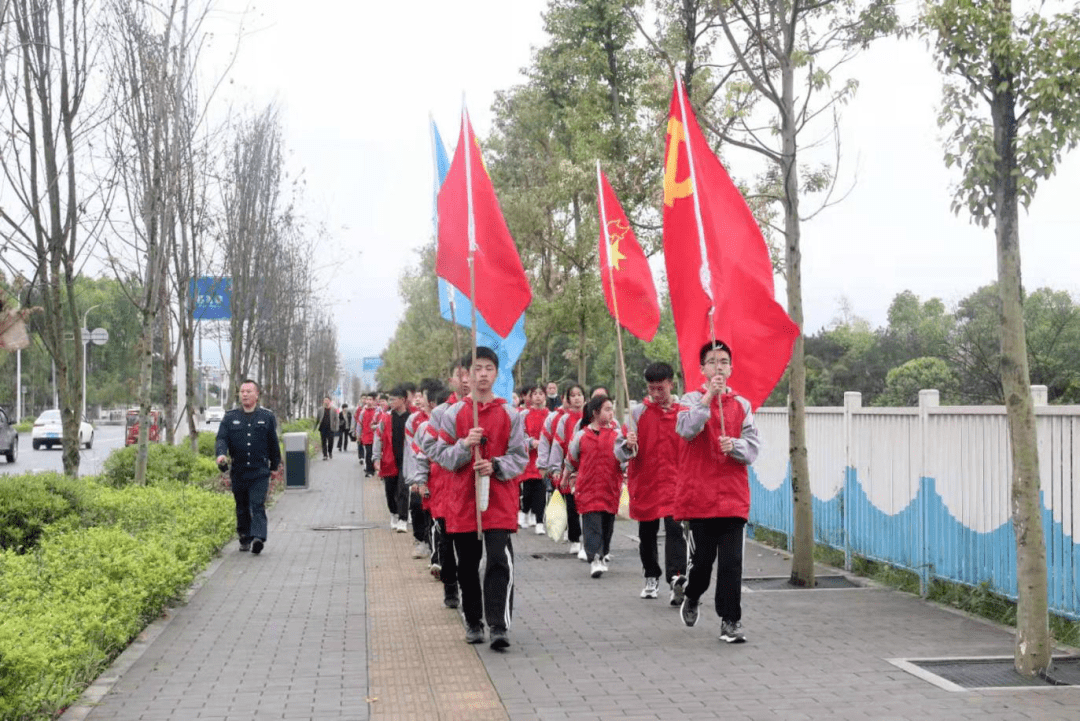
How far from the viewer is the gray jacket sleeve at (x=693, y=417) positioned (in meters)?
8.28

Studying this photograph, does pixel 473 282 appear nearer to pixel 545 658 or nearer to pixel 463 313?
pixel 545 658

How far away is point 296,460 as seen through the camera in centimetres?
2692

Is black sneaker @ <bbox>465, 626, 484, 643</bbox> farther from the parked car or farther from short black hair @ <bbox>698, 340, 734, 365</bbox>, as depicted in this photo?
the parked car

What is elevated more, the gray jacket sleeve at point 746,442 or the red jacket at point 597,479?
the gray jacket sleeve at point 746,442

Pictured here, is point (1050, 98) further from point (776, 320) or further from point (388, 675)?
point (388, 675)

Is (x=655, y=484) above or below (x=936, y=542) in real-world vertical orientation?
above

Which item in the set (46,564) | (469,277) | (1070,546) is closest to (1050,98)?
(1070,546)

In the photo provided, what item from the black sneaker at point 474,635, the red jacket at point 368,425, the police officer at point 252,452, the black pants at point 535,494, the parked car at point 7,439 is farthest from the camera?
the parked car at point 7,439

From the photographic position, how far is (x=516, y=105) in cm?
3189

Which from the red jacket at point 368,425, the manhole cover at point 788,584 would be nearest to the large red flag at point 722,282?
the manhole cover at point 788,584

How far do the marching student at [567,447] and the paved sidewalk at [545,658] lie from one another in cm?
105

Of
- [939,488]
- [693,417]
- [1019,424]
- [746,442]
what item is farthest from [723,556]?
[939,488]

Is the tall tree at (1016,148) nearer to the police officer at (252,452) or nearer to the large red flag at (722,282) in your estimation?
the large red flag at (722,282)

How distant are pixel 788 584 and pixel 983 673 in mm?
4030
